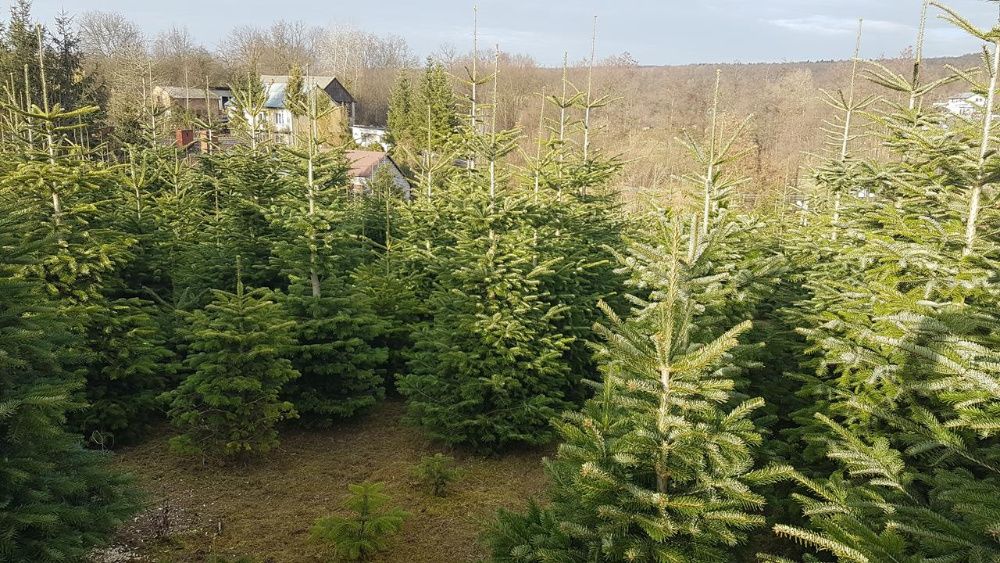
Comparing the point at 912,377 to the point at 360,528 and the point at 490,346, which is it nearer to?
the point at 490,346

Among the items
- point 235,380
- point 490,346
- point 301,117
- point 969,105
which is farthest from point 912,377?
point 301,117

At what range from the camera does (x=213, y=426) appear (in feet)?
25.2

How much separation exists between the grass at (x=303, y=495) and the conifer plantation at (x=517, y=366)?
1.8 inches

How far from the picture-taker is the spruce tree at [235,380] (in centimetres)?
738

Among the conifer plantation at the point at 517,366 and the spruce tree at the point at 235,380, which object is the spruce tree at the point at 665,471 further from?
the spruce tree at the point at 235,380

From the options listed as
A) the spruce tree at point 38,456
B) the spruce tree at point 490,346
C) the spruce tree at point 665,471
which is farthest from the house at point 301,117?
the spruce tree at point 665,471

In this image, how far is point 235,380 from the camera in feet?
24.0

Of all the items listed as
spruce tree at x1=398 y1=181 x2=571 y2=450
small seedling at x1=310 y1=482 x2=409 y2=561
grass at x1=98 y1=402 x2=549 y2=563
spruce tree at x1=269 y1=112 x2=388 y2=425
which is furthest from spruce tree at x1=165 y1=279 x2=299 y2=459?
small seedling at x1=310 y1=482 x2=409 y2=561

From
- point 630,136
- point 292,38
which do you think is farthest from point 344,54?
point 630,136

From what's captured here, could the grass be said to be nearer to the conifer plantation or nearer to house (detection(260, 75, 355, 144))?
the conifer plantation

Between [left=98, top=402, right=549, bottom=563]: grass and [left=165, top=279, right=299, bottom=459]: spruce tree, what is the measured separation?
430 millimetres

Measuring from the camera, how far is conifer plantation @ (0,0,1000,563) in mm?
3635

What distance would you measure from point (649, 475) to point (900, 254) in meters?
3.31

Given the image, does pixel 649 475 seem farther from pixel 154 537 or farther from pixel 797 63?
pixel 797 63
